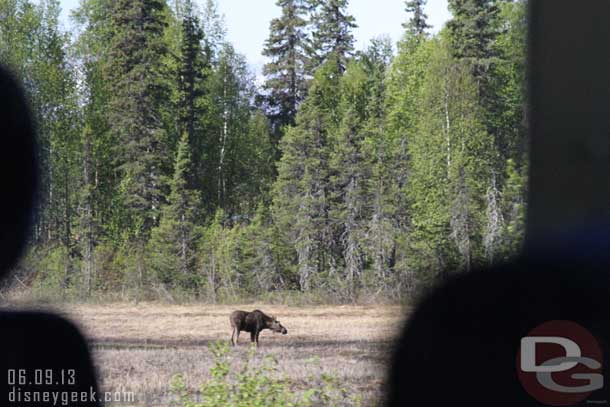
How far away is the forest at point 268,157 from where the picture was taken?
30.8 ft

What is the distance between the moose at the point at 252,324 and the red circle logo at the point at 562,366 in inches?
125

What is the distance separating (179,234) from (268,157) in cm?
153

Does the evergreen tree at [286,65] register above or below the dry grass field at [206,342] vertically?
above

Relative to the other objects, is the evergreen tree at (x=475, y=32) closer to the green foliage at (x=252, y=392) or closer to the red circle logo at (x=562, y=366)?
the red circle logo at (x=562, y=366)

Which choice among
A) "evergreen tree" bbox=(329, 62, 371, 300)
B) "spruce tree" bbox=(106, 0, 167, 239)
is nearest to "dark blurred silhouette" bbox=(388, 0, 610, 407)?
"evergreen tree" bbox=(329, 62, 371, 300)

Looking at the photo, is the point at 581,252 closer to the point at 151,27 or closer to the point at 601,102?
the point at 601,102

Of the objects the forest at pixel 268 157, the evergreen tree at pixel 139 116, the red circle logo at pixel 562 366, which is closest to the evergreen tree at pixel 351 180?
the forest at pixel 268 157

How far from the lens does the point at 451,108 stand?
10289mm

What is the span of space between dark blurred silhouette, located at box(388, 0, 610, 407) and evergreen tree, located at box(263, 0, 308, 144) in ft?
11.7

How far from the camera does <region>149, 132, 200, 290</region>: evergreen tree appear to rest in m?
9.25

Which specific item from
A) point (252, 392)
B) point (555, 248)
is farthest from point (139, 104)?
point (555, 248)

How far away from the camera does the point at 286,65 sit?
9.68 meters
